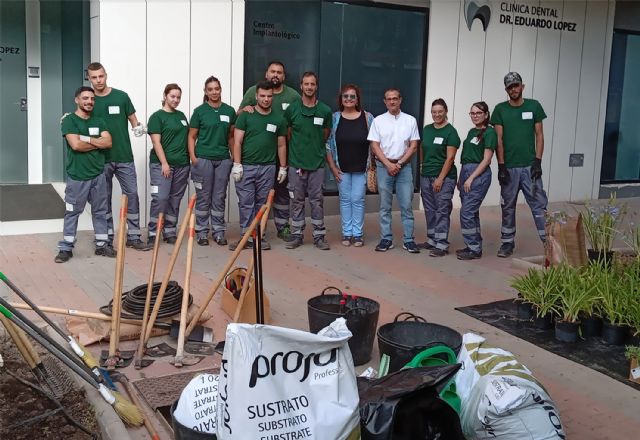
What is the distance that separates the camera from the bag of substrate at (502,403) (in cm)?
348

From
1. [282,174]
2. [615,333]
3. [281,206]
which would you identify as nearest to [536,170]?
[282,174]

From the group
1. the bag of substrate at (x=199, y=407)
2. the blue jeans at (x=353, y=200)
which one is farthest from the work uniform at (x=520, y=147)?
the bag of substrate at (x=199, y=407)

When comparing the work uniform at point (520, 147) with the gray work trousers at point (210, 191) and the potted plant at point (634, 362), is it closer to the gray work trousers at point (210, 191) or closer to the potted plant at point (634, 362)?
the gray work trousers at point (210, 191)

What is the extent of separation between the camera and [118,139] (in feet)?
26.1

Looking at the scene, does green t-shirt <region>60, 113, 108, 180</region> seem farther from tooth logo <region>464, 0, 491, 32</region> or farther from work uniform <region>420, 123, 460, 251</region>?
tooth logo <region>464, 0, 491, 32</region>

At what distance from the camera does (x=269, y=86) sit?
8.08 metres

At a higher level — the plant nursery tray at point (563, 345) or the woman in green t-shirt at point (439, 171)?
the woman in green t-shirt at point (439, 171)

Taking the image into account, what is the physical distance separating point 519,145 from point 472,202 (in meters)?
0.82

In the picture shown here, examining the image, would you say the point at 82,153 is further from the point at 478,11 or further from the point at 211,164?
the point at 478,11

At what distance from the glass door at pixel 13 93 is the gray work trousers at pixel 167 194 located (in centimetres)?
385

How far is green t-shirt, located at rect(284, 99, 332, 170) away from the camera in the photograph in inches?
327

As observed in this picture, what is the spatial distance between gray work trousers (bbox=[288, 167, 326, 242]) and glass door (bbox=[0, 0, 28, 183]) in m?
4.96

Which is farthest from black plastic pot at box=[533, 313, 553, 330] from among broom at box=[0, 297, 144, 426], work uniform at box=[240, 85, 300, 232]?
work uniform at box=[240, 85, 300, 232]

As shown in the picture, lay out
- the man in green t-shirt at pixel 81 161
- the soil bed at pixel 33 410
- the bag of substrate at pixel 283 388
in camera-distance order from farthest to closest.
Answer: the man in green t-shirt at pixel 81 161 < the soil bed at pixel 33 410 < the bag of substrate at pixel 283 388
